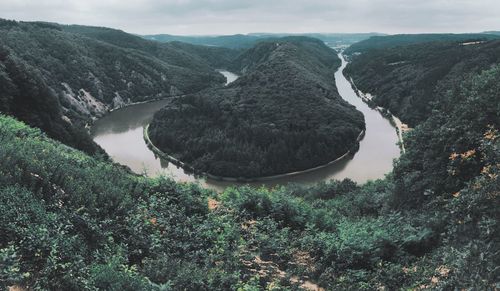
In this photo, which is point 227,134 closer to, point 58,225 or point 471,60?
point 471,60

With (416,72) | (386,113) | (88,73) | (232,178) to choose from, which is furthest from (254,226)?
(88,73)

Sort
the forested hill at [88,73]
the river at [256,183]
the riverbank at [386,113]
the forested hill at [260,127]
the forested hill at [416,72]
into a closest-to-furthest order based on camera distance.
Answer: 1. the river at [256,183]
2. the forested hill at [260,127]
3. the forested hill at [416,72]
4. the riverbank at [386,113]
5. the forested hill at [88,73]

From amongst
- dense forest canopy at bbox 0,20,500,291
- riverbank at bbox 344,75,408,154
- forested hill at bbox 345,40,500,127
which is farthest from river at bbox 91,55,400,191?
dense forest canopy at bbox 0,20,500,291

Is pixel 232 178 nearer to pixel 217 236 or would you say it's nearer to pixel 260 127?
pixel 260 127

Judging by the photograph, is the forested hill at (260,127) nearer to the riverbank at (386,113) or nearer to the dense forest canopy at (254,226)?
the riverbank at (386,113)

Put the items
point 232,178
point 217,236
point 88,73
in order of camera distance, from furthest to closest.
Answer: point 88,73
point 232,178
point 217,236

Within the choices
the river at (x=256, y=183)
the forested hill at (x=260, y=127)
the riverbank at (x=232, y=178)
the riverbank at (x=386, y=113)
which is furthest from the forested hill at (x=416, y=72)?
the riverbank at (x=232, y=178)
